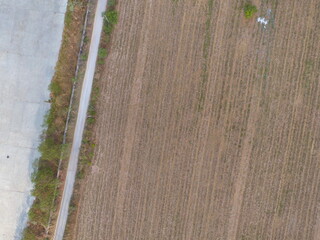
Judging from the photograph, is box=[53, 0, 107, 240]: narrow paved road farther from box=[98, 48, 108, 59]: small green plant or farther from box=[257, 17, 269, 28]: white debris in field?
box=[257, 17, 269, 28]: white debris in field

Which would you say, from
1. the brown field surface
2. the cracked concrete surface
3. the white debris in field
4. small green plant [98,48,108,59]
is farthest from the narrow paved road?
the white debris in field

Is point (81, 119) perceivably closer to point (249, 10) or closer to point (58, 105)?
point (58, 105)

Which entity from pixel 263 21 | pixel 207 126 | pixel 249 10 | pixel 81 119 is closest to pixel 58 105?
pixel 81 119

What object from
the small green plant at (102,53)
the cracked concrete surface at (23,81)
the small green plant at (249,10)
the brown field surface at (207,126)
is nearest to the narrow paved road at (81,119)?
the small green plant at (102,53)

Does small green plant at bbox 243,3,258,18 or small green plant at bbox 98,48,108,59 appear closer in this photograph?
small green plant at bbox 243,3,258,18

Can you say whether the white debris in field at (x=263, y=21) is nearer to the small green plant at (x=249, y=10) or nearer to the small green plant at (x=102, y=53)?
the small green plant at (x=249, y=10)

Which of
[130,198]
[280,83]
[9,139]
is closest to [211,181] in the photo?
[130,198]
